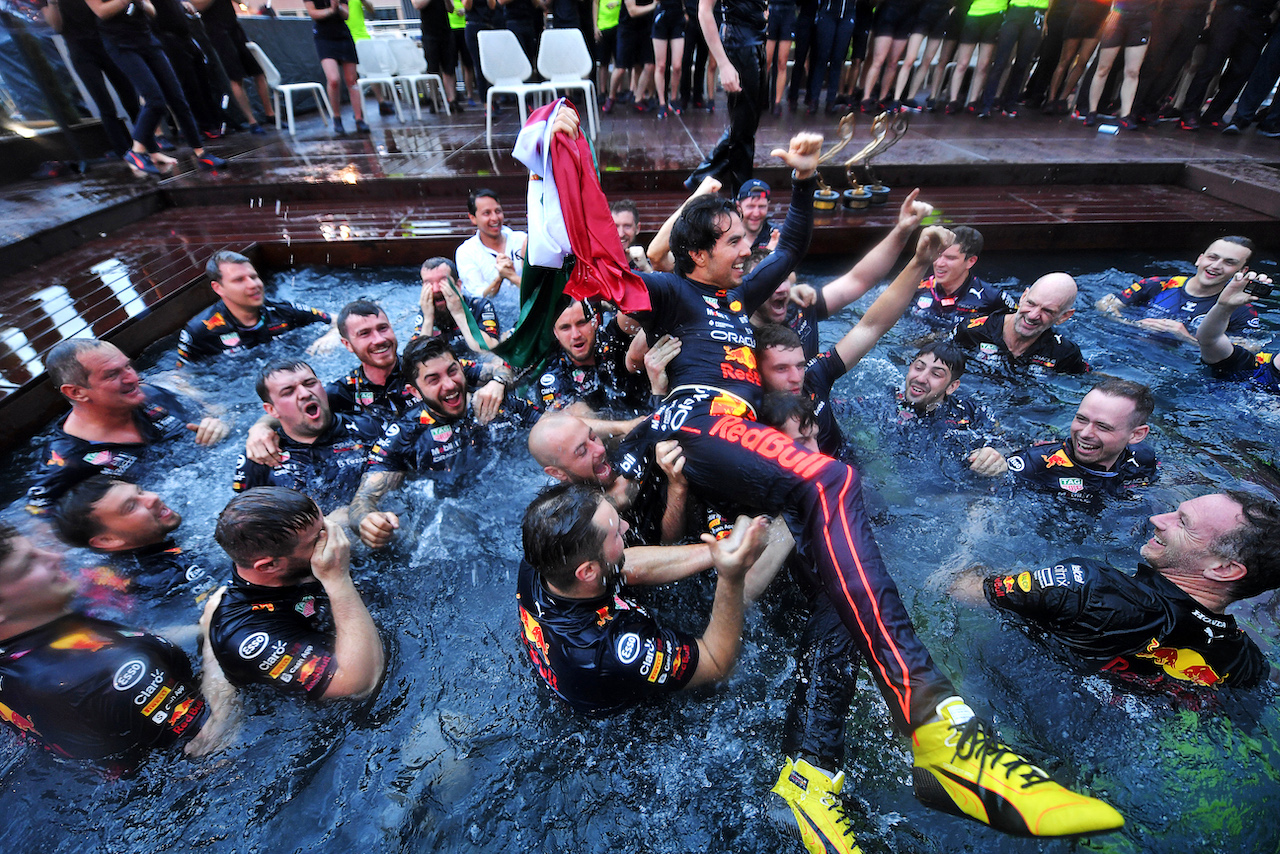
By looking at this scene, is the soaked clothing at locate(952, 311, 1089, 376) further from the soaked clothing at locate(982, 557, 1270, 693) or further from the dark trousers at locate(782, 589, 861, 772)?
the dark trousers at locate(782, 589, 861, 772)

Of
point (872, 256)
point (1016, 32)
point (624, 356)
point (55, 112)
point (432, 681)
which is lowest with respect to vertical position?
point (432, 681)

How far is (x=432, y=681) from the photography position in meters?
2.84

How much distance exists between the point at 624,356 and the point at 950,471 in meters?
2.45

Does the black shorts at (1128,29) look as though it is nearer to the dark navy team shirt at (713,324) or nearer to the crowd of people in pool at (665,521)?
the crowd of people in pool at (665,521)

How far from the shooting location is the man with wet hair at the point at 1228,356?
13.7ft

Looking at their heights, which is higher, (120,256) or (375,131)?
(375,131)

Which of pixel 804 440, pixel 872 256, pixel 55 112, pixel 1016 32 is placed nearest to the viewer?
pixel 804 440

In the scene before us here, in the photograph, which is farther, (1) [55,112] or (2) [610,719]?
(1) [55,112]

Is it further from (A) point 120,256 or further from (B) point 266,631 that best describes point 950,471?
(A) point 120,256

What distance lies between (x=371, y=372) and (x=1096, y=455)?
4.61 m

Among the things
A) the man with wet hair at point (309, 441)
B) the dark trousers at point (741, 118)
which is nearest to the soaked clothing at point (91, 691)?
the man with wet hair at point (309, 441)

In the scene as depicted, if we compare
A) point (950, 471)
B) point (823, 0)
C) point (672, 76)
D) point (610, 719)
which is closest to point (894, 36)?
point (823, 0)

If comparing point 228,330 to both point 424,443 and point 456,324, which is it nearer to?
point 456,324

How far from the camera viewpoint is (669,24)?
9.73 meters
